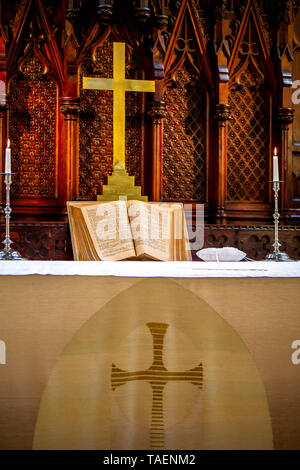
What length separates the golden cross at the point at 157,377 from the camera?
1761mm

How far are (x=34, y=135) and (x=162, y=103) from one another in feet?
4.68

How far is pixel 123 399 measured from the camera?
177 centimetres

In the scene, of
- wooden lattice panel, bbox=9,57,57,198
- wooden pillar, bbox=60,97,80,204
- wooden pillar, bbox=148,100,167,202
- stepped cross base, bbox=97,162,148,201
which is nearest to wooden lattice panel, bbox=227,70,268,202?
wooden pillar, bbox=148,100,167,202

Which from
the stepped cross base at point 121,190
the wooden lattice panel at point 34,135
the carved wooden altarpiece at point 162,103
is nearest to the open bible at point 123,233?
the stepped cross base at point 121,190

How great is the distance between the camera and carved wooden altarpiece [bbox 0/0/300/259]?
5137 millimetres

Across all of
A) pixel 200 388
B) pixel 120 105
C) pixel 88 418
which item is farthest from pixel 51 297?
pixel 120 105

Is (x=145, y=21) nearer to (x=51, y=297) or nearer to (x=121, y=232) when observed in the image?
(x=121, y=232)

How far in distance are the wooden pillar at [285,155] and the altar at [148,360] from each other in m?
3.79

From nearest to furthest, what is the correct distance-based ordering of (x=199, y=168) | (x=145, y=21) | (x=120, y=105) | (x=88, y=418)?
1. (x=88, y=418)
2. (x=120, y=105)
3. (x=145, y=21)
4. (x=199, y=168)

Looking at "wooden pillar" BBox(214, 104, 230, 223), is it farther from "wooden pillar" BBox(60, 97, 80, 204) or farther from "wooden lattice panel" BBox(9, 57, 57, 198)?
"wooden lattice panel" BBox(9, 57, 57, 198)

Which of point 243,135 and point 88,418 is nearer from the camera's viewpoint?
point 88,418

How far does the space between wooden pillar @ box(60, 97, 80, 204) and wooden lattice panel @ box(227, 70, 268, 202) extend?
1793 mm

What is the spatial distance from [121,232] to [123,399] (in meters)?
2.21

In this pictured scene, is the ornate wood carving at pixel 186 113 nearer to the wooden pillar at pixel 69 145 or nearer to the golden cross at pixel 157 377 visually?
the wooden pillar at pixel 69 145
